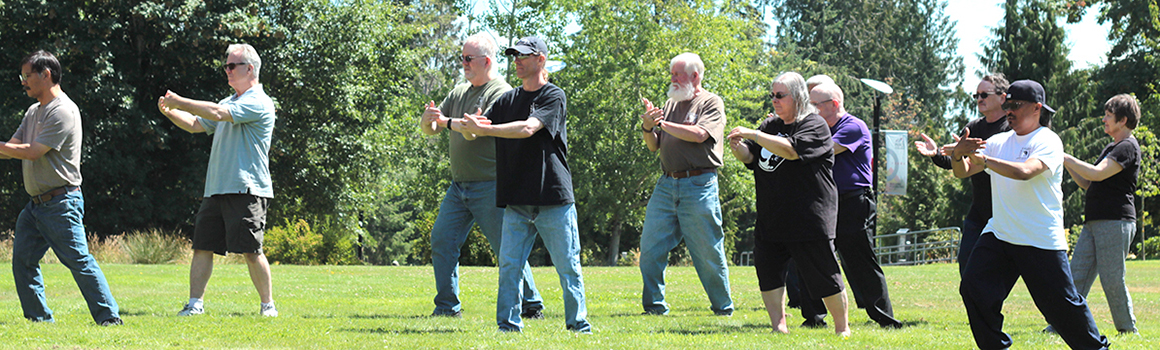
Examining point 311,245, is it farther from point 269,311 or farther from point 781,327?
point 781,327

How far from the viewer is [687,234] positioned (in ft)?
24.2

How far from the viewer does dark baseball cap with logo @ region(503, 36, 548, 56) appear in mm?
5914

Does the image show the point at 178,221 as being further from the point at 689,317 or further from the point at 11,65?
the point at 689,317

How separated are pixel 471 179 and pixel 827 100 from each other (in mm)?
2550

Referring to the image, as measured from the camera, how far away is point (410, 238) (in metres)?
57.3

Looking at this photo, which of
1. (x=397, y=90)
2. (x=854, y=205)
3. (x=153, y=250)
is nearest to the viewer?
(x=854, y=205)

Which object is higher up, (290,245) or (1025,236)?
(1025,236)

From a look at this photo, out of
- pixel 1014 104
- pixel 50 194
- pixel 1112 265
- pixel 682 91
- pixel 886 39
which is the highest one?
pixel 886 39

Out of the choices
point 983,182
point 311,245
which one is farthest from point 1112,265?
point 311,245

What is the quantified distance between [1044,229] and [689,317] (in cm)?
311

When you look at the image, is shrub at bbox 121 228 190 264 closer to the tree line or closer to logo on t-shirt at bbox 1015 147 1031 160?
the tree line

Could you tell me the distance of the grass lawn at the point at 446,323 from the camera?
219 inches

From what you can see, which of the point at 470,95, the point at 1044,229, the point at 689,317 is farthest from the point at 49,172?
the point at 1044,229

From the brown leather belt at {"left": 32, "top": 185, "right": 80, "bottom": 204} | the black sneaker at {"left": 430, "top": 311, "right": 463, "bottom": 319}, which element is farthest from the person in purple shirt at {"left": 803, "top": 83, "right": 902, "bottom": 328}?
the brown leather belt at {"left": 32, "top": 185, "right": 80, "bottom": 204}
